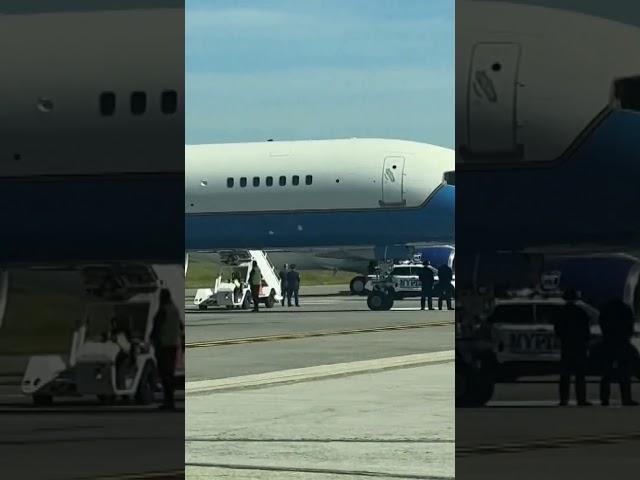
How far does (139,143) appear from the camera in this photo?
8.84m

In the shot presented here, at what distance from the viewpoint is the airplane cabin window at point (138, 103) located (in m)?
8.70

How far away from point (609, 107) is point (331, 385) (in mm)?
14213

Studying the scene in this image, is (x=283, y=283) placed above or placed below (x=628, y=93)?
below

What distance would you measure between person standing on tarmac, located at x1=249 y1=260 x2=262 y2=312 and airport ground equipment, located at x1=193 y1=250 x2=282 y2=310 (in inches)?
12.4

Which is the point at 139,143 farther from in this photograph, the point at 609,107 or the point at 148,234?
the point at 609,107

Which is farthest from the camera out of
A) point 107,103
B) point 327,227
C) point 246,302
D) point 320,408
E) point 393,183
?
point 327,227

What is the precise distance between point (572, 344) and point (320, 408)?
10.7 m

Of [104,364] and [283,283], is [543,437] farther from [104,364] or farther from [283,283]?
[283,283]

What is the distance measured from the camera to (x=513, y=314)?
868 cm

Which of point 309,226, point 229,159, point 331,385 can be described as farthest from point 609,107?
point 229,159

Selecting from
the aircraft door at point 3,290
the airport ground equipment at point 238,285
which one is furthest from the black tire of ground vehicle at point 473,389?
the airport ground equipment at point 238,285

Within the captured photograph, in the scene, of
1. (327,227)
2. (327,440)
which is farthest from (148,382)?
(327,227)

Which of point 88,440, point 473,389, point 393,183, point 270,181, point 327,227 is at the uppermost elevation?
point 270,181

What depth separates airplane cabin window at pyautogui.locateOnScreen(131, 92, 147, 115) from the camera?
28.6 feet
